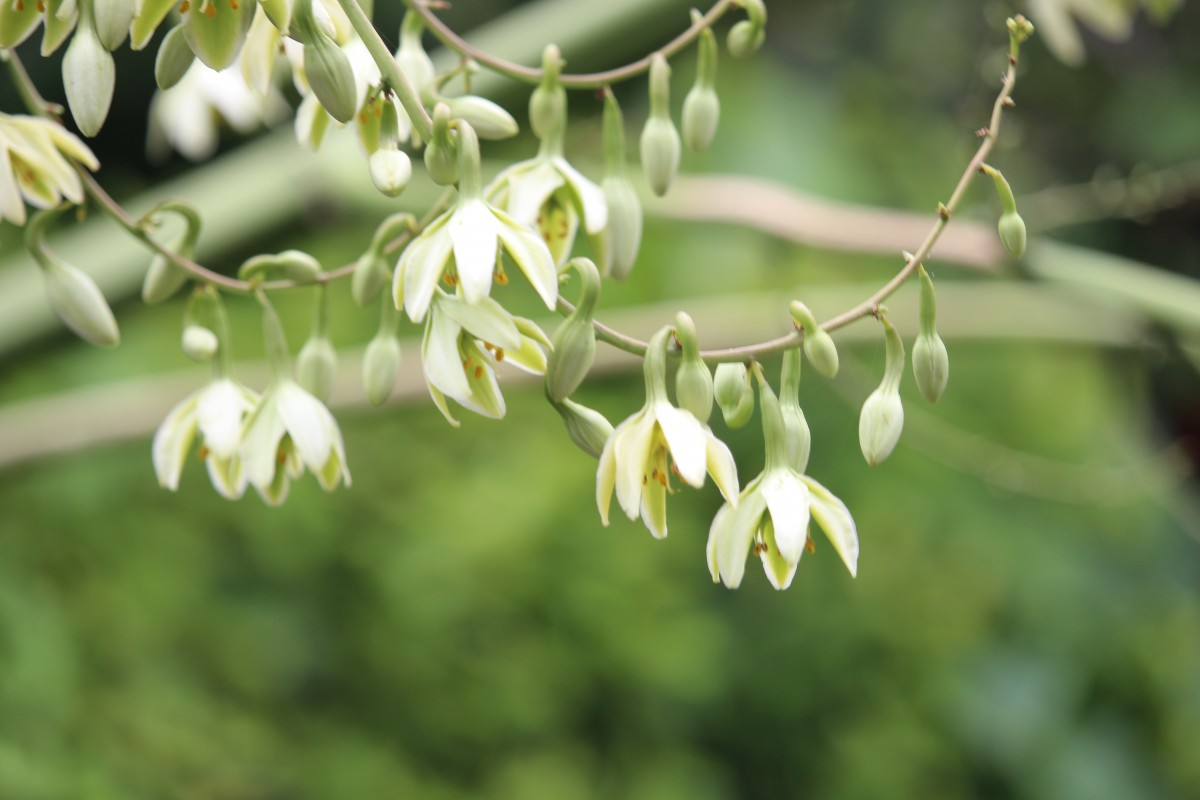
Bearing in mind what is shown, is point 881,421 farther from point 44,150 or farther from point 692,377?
point 44,150

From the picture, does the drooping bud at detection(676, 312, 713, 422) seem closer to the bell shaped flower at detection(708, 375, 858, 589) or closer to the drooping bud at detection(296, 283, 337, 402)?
the bell shaped flower at detection(708, 375, 858, 589)

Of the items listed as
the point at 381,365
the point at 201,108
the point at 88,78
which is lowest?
the point at 201,108

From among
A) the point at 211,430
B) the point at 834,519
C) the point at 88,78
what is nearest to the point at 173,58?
the point at 88,78

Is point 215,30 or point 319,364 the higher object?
point 215,30

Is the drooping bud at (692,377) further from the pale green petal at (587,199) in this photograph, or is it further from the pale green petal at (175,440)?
the pale green petal at (175,440)

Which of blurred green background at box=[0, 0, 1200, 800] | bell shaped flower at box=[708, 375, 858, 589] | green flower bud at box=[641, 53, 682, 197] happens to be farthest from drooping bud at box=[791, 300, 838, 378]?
blurred green background at box=[0, 0, 1200, 800]

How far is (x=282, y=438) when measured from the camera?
18.6 inches

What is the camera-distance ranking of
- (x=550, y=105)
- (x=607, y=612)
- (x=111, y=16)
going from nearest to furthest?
(x=111, y=16), (x=550, y=105), (x=607, y=612)

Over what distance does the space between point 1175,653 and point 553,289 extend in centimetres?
143

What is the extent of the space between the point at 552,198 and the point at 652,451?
111mm

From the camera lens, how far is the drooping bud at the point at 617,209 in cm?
44

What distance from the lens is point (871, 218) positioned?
95 cm

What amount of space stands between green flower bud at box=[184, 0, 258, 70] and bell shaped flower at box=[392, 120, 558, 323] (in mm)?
66

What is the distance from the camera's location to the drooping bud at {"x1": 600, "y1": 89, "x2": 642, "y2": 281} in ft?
1.43
